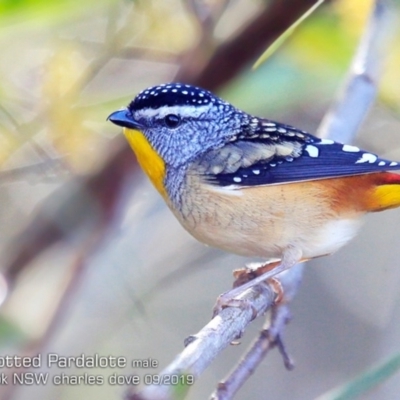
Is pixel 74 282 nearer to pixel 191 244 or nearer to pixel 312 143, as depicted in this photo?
pixel 191 244

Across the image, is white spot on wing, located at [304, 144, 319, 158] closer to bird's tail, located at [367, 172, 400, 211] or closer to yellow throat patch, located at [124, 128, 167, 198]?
bird's tail, located at [367, 172, 400, 211]

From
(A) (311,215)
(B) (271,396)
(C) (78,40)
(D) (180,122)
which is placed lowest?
(B) (271,396)

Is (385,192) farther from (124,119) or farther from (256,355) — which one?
(124,119)

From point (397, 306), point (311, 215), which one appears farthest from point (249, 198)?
point (397, 306)

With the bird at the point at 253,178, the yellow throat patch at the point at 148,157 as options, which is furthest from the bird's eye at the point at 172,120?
the yellow throat patch at the point at 148,157

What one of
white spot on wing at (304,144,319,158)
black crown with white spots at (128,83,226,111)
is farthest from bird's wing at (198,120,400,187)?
black crown with white spots at (128,83,226,111)

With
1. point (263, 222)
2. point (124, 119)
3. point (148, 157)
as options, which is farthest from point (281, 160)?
point (124, 119)
